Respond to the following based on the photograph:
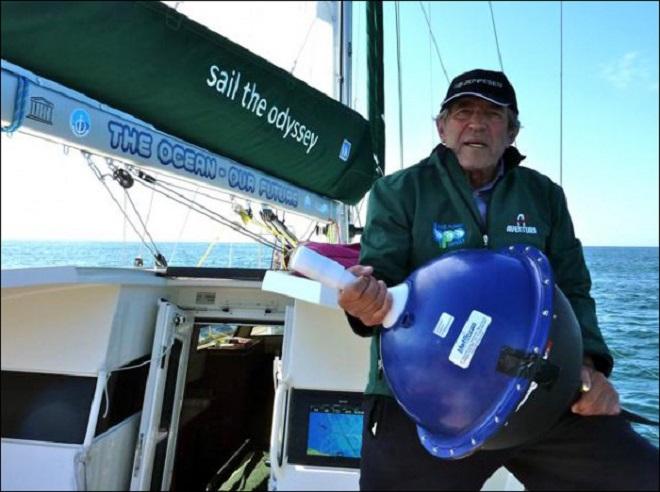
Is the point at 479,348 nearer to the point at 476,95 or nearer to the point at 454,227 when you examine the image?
the point at 454,227

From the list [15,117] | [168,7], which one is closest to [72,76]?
A: [15,117]

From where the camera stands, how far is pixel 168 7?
184 centimetres

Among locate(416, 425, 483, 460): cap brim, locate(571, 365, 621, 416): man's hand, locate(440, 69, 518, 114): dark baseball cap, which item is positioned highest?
locate(440, 69, 518, 114): dark baseball cap

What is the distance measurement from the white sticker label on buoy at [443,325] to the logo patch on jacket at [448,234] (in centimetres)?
45

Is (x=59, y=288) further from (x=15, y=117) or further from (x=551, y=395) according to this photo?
(x=551, y=395)

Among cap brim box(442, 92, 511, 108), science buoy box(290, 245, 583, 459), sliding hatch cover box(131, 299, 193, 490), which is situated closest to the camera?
science buoy box(290, 245, 583, 459)

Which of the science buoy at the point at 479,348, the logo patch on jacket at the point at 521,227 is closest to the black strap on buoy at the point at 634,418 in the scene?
the science buoy at the point at 479,348

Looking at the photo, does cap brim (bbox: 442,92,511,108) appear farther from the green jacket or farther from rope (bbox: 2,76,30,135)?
rope (bbox: 2,76,30,135)

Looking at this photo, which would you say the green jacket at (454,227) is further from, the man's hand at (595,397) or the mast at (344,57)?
the mast at (344,57)

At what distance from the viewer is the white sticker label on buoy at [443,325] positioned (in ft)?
4.13

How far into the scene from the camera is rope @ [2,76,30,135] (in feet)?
4.89

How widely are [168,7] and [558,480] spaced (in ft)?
6.69

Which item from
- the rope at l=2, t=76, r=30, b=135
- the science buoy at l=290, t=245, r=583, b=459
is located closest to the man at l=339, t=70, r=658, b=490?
the science buoy at l=290, t=245, r=583, b=459

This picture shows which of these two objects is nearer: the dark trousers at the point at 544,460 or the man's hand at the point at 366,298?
the man's hand at the point at 366,298
